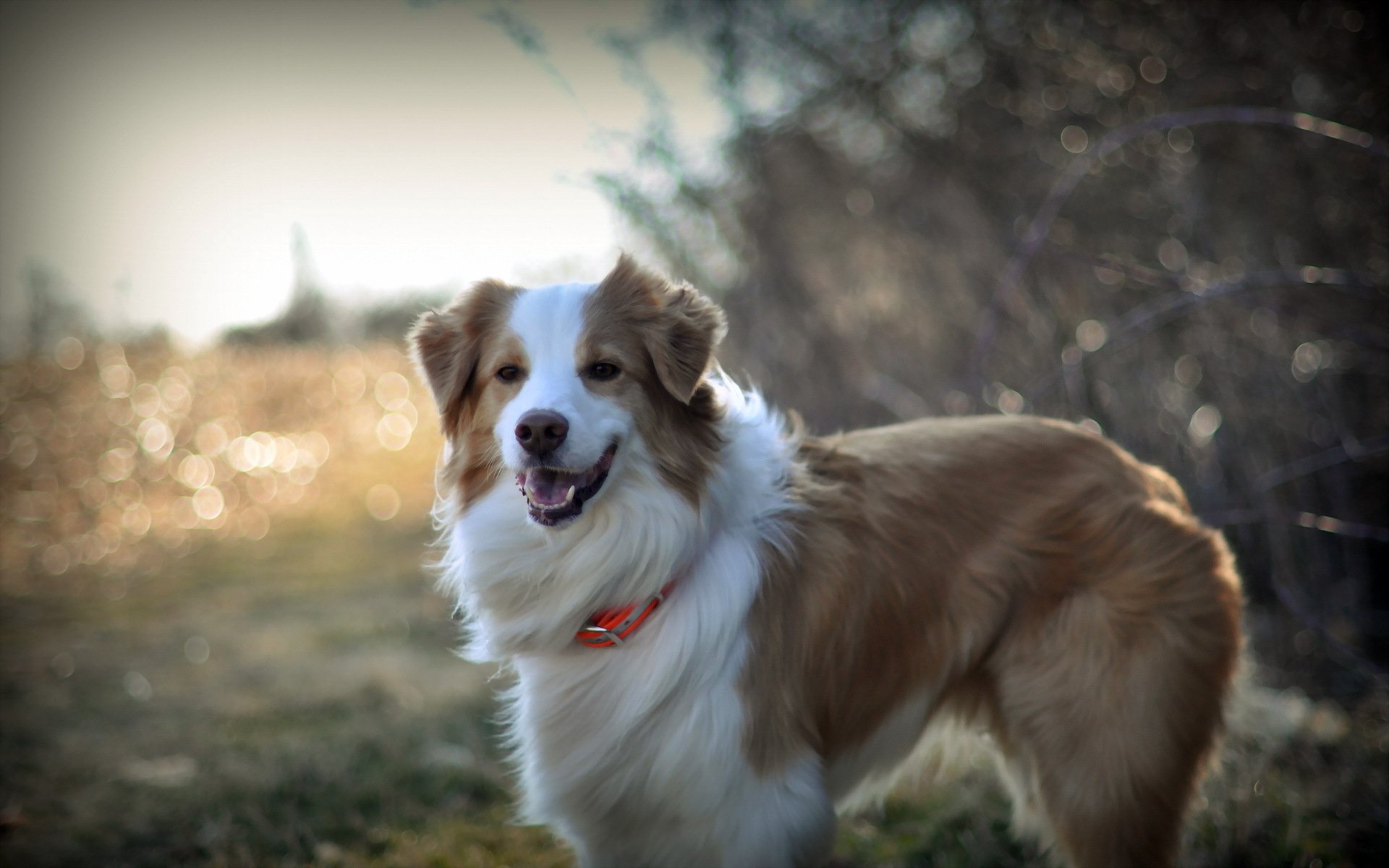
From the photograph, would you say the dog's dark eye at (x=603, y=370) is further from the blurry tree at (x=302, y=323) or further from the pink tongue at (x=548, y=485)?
the blurry tree at (x=302, y=323)

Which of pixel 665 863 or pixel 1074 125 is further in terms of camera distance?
pixel 1074 125

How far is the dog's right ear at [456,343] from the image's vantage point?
2.60 metres

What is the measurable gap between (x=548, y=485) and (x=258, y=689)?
3.32 m

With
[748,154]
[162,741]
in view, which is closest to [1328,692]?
[748,154]

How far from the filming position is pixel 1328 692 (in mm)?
4281

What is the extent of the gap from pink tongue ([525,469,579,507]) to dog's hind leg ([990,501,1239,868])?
135 cm

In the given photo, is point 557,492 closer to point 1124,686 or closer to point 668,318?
point 668,318

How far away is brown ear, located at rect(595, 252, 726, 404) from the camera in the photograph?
2457mm

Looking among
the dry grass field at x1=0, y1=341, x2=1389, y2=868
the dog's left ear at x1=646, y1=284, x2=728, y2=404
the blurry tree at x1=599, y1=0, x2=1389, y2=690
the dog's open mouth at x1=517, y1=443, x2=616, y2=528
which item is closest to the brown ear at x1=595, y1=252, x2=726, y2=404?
the dog's left ear at x1=646, y1=284, x2=728, y2=404

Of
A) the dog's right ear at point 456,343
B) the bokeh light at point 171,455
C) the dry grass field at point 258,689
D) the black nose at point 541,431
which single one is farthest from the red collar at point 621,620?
the bokeh light at point 171,455

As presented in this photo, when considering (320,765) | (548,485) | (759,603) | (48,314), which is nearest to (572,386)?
(548,485)

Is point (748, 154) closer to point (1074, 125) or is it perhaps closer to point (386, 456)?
point (1074, 125)

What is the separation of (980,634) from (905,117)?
150 inches

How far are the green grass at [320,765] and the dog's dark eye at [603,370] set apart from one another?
6.20 feet
